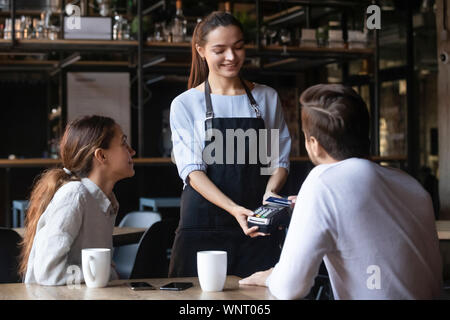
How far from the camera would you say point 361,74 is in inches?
307

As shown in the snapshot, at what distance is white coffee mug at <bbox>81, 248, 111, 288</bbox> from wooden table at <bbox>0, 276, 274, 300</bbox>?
0.9 inches

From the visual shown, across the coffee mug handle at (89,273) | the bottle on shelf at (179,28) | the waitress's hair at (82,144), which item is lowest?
the coffee mug handle at (89,273)

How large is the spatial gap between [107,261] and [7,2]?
6254 millimetres

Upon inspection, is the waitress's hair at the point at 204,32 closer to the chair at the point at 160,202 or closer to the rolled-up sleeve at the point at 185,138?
the rolled-up sleeve at the point at 185,138

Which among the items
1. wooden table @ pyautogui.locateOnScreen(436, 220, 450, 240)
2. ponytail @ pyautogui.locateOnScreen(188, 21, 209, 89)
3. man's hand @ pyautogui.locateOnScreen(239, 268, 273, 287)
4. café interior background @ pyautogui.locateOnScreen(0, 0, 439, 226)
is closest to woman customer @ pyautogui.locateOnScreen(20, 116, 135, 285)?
man's hand @ pyautogui.locateOnScreen(239, 268, 273, 287)

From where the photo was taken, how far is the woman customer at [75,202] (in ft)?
6.17

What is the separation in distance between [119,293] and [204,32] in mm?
1154

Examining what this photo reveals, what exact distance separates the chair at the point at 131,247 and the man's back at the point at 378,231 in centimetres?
272

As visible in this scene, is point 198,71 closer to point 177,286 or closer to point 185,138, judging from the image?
point 185,138

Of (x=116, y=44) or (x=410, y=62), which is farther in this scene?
(x=410, y=62)

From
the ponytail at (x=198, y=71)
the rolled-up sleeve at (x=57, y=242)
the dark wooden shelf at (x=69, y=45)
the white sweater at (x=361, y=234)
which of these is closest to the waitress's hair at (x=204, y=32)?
the ponytail at (x=198, y=71)

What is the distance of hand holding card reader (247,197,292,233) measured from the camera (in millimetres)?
2016
